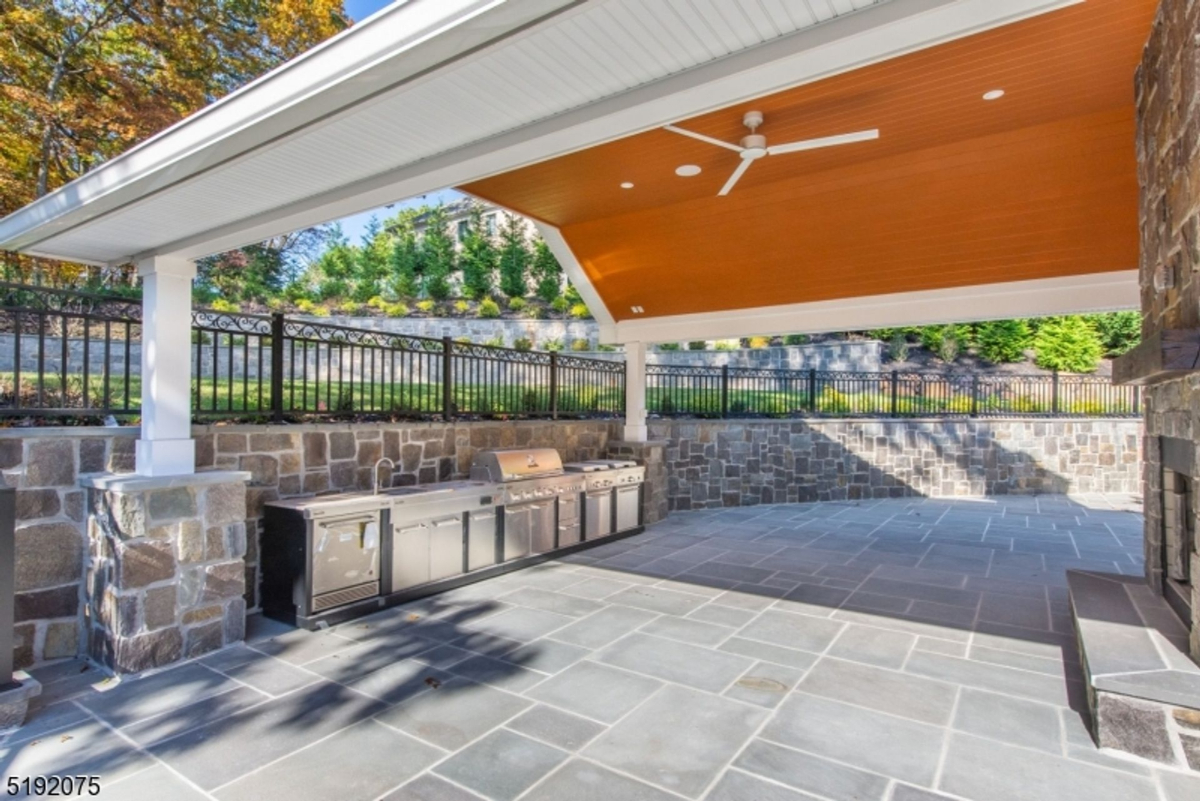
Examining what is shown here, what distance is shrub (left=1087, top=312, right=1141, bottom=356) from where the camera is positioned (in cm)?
1566

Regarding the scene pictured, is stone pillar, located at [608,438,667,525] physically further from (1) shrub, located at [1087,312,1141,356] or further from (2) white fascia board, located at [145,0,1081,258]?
(1) shrub, located at [1087,312,1141,356]

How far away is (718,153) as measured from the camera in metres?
4.65

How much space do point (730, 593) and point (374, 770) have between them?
3.27 metres

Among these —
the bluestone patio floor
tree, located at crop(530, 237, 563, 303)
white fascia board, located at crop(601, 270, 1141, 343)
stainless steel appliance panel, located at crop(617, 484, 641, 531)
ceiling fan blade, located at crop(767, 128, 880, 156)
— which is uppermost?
tree, located at crop(530, 237, 563, 303)

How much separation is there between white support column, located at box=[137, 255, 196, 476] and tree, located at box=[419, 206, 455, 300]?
1311 cm

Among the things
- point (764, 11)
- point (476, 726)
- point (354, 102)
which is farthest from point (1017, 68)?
point (476, 726)

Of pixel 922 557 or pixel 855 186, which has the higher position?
pixel 855 186

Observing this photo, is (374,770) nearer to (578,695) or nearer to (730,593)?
(578,695)

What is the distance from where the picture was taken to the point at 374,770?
2525mm

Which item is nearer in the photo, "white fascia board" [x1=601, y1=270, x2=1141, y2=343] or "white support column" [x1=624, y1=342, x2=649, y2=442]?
"white fascia board" [x1=601, y1=270, x2=1141, y2=343]

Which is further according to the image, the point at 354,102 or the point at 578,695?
the point at 578,695

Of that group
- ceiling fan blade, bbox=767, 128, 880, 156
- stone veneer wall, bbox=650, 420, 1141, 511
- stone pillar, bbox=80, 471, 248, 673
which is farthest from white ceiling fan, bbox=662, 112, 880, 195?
stone veneer wall, bbox=650, 420, 1141, 511

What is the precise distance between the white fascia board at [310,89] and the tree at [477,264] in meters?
13.8

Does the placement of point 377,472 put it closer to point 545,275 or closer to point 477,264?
point 545,275
